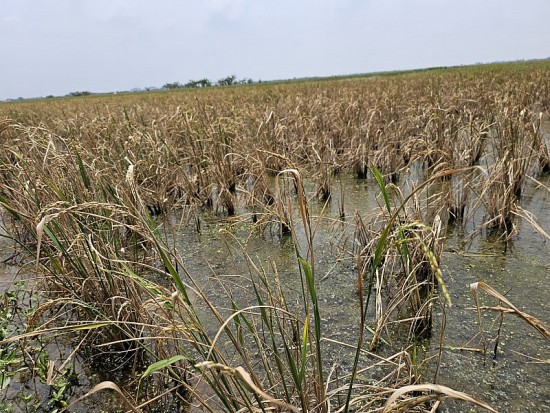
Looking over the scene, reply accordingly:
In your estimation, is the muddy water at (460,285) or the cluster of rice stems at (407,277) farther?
the cluster of rice stems at (407,277)

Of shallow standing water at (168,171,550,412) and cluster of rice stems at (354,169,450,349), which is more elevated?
cluster of rice stems at (354,169,450,349)

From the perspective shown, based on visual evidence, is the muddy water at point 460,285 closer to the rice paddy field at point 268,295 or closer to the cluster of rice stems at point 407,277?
the rice paddy field at point 268,295

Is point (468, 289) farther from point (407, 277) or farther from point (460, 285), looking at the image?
point (407, 277)

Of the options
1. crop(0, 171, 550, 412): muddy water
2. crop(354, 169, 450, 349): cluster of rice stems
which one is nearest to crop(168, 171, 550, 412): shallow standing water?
crop(0, 171, 550, 412): muddy water

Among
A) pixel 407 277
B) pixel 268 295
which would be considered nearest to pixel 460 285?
pixel 407 277

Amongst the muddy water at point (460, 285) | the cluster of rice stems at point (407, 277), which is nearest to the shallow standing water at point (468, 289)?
the muddy water at point (460, 285)

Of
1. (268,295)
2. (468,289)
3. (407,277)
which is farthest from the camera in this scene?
(468,289)

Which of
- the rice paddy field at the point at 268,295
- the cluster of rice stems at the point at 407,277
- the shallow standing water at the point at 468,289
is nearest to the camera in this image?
the rice paddy field at the point at 268,295

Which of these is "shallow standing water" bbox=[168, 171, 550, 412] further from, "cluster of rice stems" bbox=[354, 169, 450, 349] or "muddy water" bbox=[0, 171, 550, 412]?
"cluster of rice stems" bbox=[354, 169, 450, 349]

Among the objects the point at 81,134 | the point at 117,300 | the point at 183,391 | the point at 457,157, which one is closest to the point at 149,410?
the point at 183,391

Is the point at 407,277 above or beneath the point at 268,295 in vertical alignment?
beneath

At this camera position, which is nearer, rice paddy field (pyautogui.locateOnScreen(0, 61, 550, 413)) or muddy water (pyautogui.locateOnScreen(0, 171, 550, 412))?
rice paddy field (pyautogui.locateOnScreen(0, 61, 550, 413))

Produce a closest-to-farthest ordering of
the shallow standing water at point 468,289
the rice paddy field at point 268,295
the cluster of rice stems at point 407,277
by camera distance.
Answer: the rice paddy field at point 268,295 < the shallow standing water at point 468,289 < the cluster of rice stems at point 407,277

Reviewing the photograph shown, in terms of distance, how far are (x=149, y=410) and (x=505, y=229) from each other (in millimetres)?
2333
